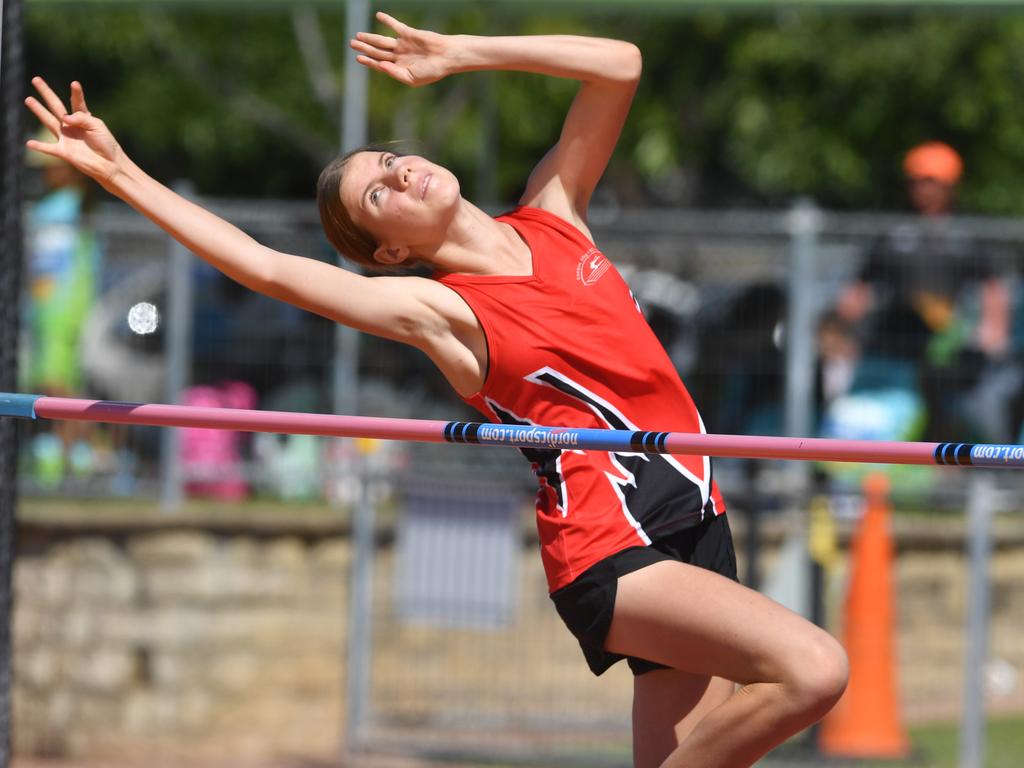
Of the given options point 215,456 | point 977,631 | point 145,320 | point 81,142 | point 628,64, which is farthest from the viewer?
point 215,456

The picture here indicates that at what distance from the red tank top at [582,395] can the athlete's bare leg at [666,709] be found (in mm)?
414

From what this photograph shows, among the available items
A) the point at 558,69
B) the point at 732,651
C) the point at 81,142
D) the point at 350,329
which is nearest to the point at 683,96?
the point at 350,329

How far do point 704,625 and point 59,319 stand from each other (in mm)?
5959

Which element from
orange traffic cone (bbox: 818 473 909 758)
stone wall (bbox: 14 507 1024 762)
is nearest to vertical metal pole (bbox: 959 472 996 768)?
orange traffic cone (bbox: 818 473 909 758)

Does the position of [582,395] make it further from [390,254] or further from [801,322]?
[801,322]

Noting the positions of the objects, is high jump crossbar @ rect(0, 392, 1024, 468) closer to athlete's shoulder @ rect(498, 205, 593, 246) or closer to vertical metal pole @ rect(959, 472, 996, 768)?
athlete's shoulder @ rect(498, 205, 593, 246)

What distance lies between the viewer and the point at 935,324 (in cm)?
890

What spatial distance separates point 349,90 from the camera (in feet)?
→ 29.2

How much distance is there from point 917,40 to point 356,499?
35.0 feet

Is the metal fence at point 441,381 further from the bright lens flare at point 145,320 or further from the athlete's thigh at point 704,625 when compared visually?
the athlete's thigh at point 704,625

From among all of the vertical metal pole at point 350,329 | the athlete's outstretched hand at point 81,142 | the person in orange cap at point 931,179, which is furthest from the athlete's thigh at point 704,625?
the person in orange cap at point 931,179

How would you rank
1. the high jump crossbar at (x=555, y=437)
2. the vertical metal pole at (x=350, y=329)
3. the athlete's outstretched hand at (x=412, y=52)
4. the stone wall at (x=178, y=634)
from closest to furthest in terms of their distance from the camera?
1. the high jump crossbar at (x=555, y=437)
2. the athlete's outstretched hand at (x=412, y=52)
3. the vertical metal pole at (x=350, y=329)
4. the stone wall at (x=178, y=634)

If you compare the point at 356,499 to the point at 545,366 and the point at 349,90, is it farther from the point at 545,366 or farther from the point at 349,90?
the point at 545,366

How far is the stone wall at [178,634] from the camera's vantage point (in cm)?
876
